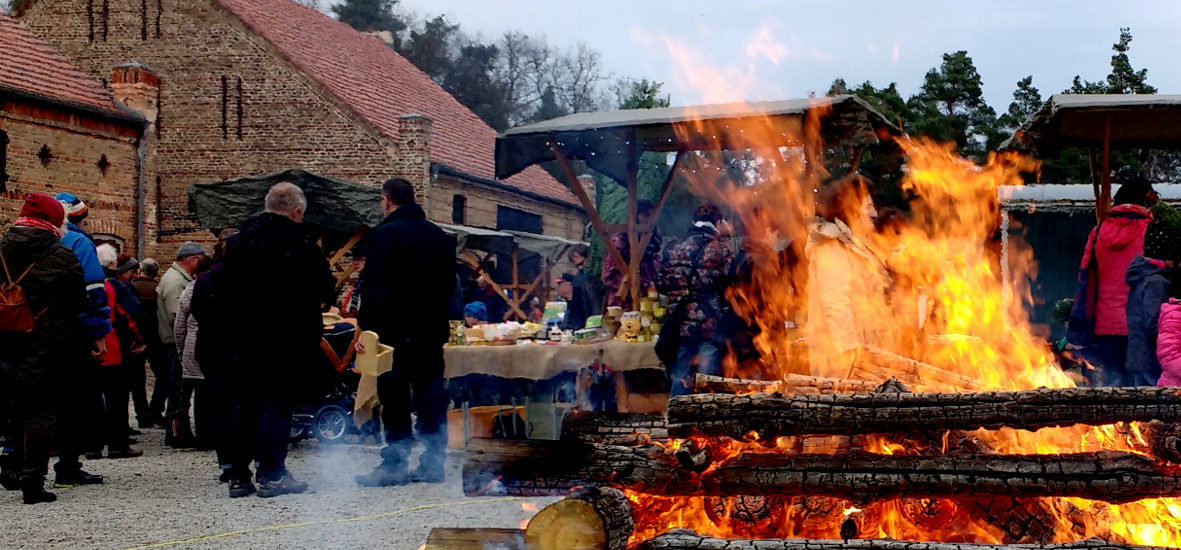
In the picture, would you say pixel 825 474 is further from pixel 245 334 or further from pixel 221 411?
pixel 221 411

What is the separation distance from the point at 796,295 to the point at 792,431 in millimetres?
3631

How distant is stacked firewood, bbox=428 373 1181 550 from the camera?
150 inches

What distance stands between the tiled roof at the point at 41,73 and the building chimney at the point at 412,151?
568 centimetres

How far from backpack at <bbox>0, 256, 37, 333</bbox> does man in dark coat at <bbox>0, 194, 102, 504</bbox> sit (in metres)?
0.05

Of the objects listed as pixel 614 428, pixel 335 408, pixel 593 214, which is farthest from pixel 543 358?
pixel 614 428

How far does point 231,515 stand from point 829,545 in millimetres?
3900

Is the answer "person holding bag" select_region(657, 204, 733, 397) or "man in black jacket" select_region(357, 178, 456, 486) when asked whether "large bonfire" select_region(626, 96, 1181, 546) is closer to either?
"person holding bag" select_region(657, 204, 733, 397)

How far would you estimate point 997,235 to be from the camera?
1669 centimetres

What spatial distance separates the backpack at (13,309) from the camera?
620 centimetres

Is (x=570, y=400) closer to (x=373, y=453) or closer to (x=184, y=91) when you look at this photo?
(x=373, y=453)

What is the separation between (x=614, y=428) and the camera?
13.9 feet

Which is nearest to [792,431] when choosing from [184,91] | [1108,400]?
[1108,400]

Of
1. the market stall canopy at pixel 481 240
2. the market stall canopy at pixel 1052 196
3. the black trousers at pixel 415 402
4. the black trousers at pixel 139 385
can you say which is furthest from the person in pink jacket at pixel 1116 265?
the market stall canopy at pixel 481 240

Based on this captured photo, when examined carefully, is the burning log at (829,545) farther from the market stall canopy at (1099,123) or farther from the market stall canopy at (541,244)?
the market stall canopy at (541,244)
